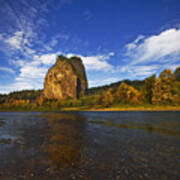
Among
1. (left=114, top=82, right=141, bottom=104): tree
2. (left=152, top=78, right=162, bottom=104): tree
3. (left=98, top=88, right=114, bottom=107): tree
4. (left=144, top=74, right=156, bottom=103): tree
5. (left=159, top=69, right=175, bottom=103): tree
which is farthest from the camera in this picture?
(left=98, top=88, right=114, bottom=107): tree

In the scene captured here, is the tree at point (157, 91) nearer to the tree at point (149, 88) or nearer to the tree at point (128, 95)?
the tree at point (149, 88)

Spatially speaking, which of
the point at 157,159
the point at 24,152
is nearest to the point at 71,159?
the point at 24,152

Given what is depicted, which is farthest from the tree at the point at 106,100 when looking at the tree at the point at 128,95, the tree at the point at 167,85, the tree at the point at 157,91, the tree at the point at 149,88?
the tree at the point at 167,85

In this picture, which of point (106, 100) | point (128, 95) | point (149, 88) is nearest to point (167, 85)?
point (149, 88)

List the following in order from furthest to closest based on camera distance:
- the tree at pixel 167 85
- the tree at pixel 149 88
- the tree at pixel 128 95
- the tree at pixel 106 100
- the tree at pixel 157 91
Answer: the tree at pixel 106 100, the tree at pixel 128 95, the tree at pixel 149 88, the tree at pixel 157 91, the tree at pixel 167 85

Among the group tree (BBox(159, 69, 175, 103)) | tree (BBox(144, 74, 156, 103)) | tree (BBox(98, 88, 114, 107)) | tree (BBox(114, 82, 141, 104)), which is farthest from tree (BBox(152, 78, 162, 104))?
tree (BBox(98, 88, 114, 107))

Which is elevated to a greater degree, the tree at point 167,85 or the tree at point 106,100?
the tree at point 167,85

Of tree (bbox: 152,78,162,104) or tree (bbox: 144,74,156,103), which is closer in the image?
tree (bbox: 152,78,162,104)

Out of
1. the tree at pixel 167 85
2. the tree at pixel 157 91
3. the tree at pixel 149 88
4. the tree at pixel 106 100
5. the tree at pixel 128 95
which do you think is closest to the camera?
the tree at pixel 167 85

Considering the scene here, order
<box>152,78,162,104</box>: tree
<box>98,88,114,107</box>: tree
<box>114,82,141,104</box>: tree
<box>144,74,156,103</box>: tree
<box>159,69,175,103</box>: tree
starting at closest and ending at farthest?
<box>159,69,175,103</box>: tree → <box>152,78,162,104</box>: tree → <box>144,74,156,103</box>: tree → <box>114,82,141,104</box>: tree → <box>98,88,114,107</box>: tree

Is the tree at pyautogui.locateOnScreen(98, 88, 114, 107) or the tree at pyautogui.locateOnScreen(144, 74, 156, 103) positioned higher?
the tree at pyautogui.locateOnScreen(144, 74, 156, 103)

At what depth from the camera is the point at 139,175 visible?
8695mm

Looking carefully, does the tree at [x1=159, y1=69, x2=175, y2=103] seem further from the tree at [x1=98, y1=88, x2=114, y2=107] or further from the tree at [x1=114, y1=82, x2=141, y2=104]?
the tree at [x1=98, y1=88, x2=114, y2=107]

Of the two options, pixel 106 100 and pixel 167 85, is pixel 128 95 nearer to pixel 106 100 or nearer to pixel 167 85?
pixel 106 100
